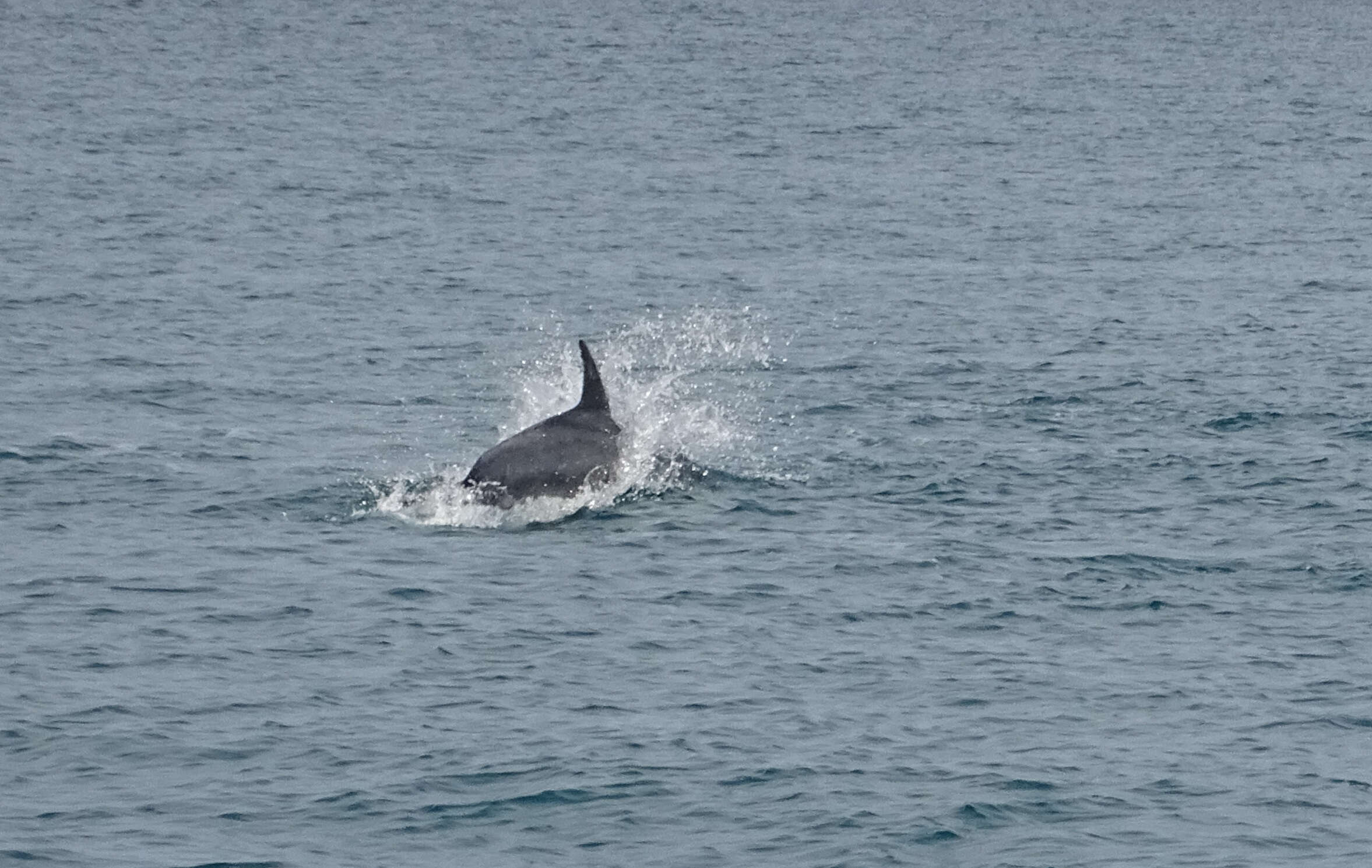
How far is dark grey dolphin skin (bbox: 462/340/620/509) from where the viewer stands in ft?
108

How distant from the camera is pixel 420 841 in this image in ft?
71.6

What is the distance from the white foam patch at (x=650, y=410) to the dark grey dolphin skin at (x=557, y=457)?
0.17m

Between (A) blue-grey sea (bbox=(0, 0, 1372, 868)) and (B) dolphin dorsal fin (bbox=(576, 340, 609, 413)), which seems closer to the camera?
(A) blue-grey sea (bbox=(0, 0, 1372, 868))

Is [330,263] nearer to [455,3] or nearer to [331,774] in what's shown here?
[331,774]

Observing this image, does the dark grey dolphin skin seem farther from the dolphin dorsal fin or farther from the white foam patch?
the white foam patch

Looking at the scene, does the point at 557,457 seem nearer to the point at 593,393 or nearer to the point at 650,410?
the point at 593,393

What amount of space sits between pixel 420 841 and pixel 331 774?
1873mm

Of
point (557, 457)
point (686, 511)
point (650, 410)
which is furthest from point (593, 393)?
point (650, 410)

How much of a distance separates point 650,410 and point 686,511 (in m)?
6.49

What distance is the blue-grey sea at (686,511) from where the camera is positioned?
22.9 meters

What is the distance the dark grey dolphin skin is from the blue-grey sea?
356 mm

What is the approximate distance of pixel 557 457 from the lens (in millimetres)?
33344

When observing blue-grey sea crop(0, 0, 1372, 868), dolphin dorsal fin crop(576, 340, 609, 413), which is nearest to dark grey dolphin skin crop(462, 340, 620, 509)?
dolphin dorsal fin crop(576, 340, 609, 413)

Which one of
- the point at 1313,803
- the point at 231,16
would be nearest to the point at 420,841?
the point at 1313,803
